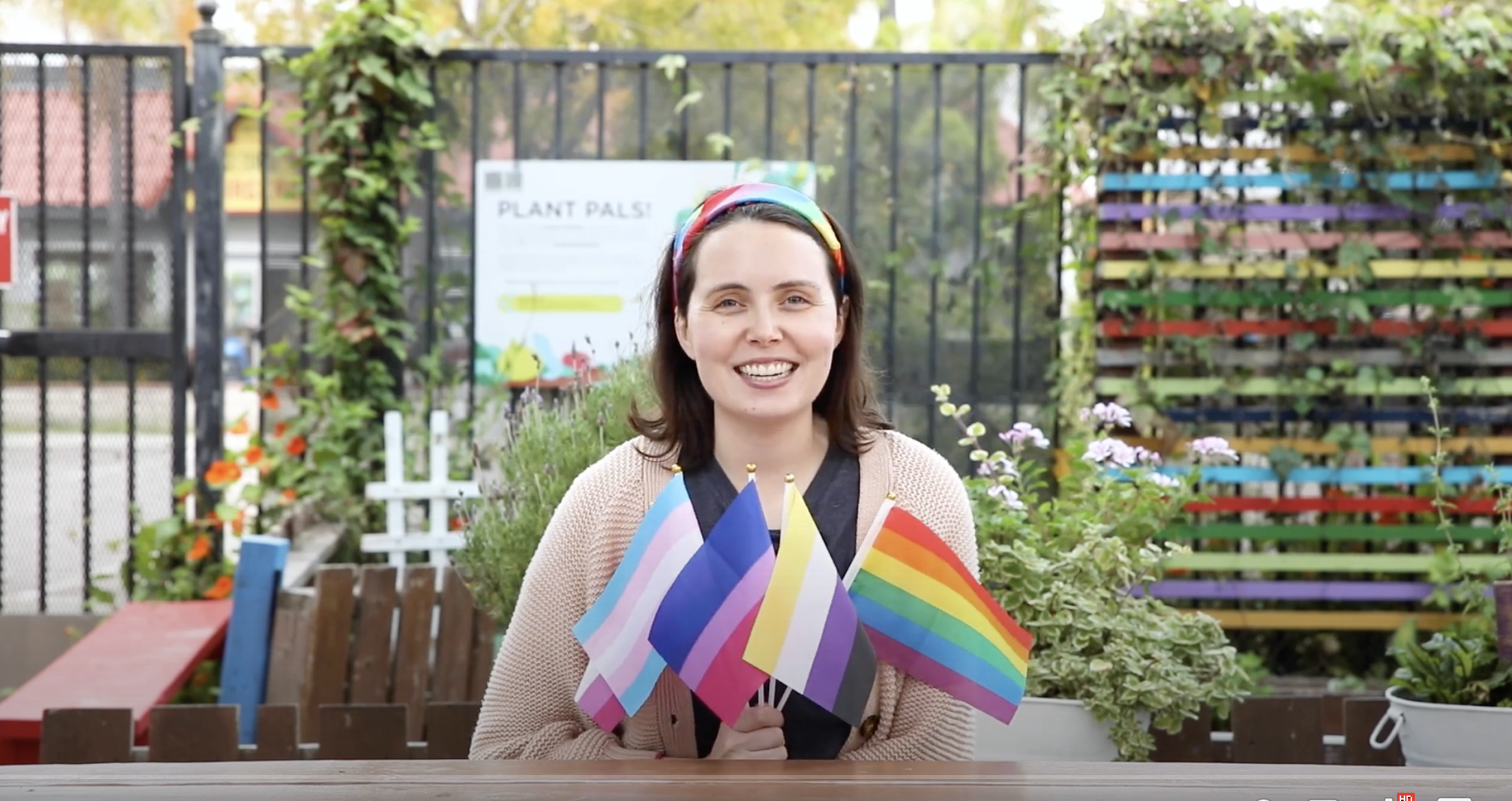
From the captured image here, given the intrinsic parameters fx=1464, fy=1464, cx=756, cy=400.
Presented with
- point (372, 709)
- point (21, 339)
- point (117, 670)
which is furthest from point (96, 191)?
point (372, 709)

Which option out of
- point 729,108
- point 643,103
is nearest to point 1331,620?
point 729,108

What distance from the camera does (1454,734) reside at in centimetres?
246

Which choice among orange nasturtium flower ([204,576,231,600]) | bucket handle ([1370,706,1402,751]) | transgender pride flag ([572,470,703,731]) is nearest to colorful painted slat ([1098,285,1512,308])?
bucket handle ([1370,706,1402,751])

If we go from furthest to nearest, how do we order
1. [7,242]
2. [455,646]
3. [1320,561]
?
[7,242], [1320,561], [455,646]

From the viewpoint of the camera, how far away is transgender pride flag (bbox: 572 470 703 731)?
1543mm

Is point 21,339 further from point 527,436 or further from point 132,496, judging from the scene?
point 527,436

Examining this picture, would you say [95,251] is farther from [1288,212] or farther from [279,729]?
[1288,212]

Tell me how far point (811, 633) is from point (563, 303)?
11.8 ft

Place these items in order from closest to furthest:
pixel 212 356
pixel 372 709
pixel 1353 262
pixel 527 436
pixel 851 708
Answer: pixel 851 708 → pixel 372 709 → pixel 527 436 → pixel 1353 262 → pixel 212 356

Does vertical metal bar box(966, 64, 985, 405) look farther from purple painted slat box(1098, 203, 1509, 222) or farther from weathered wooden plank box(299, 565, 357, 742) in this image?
weathered wooden plank box(299, 565, 357, 742)

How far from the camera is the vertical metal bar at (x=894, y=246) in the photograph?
196 inches

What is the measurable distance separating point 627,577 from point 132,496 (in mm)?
3946

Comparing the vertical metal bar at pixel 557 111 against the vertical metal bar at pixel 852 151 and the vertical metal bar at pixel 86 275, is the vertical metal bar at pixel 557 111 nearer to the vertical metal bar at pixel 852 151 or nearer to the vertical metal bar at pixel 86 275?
the vertical metal bar at pixel 852 151

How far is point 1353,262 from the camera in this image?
183 inches
